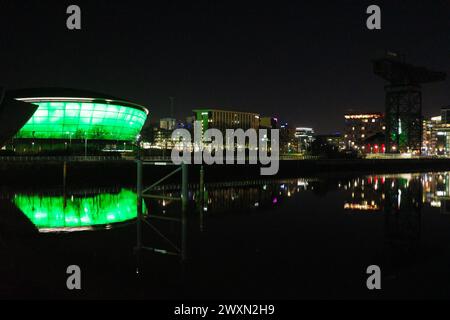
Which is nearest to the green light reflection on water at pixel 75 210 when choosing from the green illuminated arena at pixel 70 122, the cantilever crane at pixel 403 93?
the green illuminated arena at pixel 70 122

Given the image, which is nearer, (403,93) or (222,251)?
(222,251)

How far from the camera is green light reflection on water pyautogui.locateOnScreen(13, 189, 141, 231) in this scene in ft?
52.6

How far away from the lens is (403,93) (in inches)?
3051

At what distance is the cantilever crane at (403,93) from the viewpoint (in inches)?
2948

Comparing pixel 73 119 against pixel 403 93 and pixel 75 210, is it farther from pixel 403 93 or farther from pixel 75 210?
pixel 403 93

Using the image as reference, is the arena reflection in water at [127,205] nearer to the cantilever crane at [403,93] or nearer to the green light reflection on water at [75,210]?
the green light reflection on water at [75,210]

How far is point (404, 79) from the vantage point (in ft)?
251

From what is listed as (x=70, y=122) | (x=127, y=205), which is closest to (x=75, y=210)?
(x=127, y=205)

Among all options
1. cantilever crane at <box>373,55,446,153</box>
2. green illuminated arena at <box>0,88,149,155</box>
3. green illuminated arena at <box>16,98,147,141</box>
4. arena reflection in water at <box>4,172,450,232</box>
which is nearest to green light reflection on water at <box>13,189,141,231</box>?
arena reflection in water at <box>4,172,450,232</box>

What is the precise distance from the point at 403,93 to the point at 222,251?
2953 inches

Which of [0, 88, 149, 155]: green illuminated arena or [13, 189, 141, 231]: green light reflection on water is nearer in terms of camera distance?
[13, 189, 141, 231]: green light reflection on water

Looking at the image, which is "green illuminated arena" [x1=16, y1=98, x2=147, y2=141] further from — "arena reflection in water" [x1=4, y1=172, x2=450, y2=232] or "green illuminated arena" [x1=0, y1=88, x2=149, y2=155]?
"arena reflection in water" [x1=4, y1=172, x2=450, y2=232]

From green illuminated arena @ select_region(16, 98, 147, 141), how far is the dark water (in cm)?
3694
